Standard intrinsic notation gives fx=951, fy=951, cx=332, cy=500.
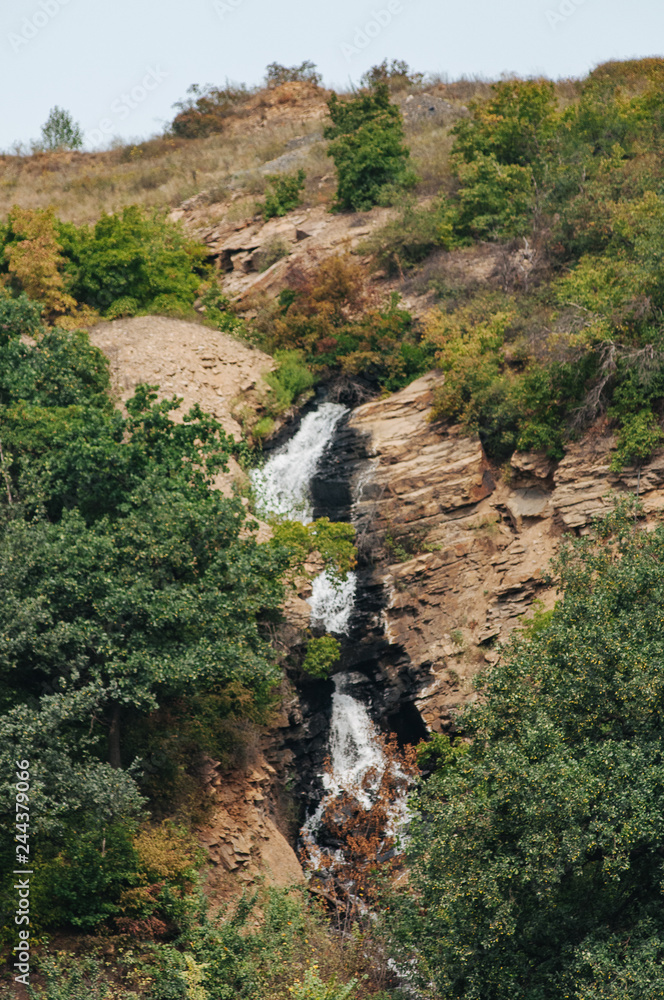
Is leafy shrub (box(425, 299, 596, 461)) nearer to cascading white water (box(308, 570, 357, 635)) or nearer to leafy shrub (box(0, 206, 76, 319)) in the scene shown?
cascading white water (box(308, 570, 357, 635))

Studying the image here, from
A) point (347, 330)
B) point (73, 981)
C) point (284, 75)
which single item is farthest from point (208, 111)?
point (73, 981)

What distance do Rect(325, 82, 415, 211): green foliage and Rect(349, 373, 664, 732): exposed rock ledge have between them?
1503cm

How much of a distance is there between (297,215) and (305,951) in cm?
3132

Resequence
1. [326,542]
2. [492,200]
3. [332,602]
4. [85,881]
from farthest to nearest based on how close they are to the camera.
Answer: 1. [492,200]
2. [332,602]
3. [326,542]
4. [85,881]

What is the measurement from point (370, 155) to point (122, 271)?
12.2m

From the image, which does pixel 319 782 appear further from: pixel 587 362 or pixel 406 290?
pixel 406 290

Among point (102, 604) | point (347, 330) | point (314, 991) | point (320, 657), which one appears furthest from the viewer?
point (347, 330)

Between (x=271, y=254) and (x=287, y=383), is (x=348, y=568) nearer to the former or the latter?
(x=287, y=383)

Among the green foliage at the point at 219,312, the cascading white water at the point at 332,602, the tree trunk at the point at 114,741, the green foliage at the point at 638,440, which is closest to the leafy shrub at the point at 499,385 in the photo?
the green foliage at the point at 638,440

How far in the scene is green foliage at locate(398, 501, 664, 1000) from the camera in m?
12.4

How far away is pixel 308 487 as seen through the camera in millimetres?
27859

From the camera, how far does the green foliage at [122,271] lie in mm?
32094

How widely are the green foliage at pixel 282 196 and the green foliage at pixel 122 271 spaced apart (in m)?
7.14

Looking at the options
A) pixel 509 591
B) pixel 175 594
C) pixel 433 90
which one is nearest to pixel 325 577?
pixel 509 591
